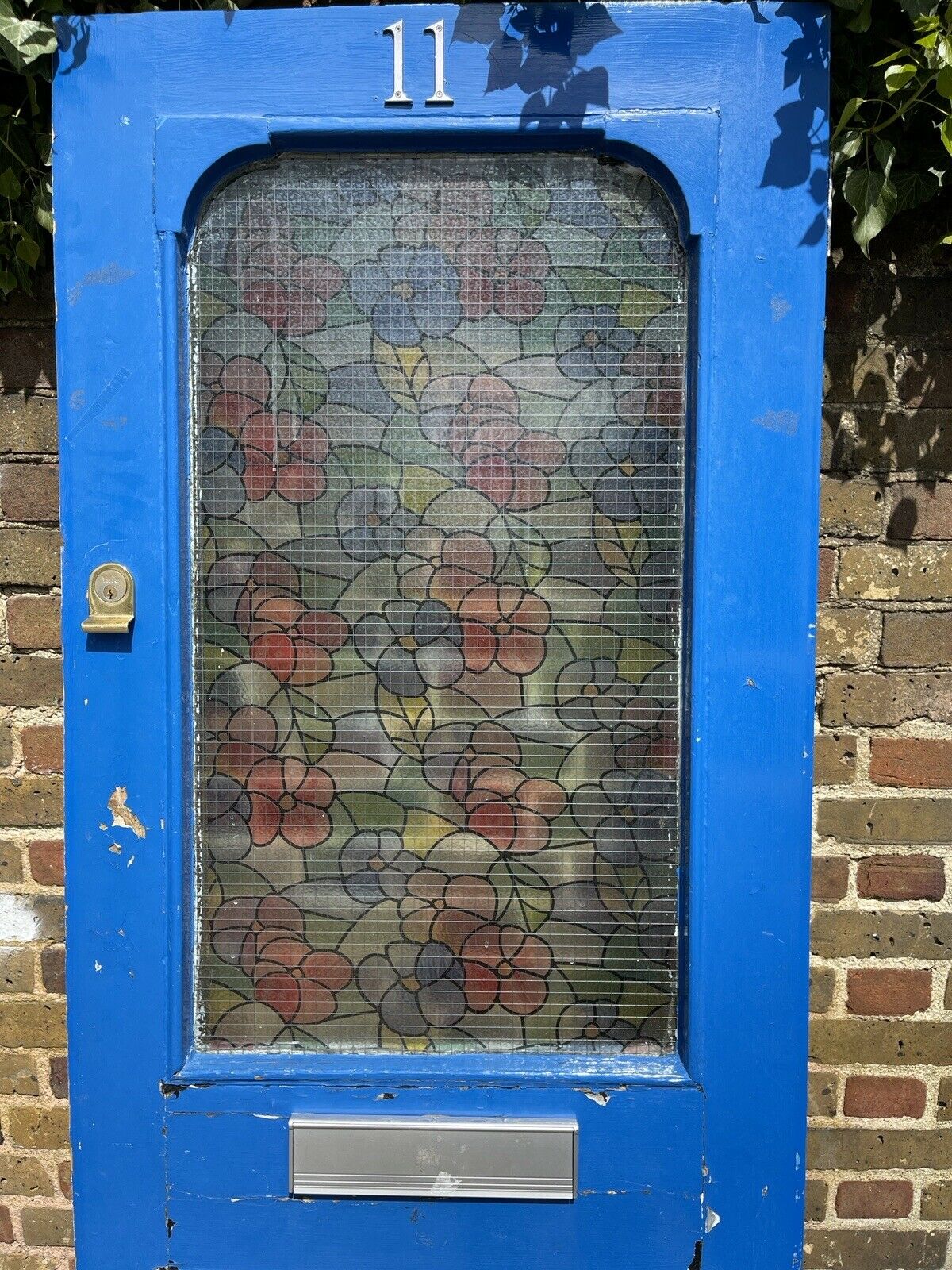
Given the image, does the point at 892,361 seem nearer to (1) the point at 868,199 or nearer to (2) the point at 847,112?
(1) the point at 868,199

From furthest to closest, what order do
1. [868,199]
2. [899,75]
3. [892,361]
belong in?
1. [892,361]
2. [868,199]
3. [899,75]

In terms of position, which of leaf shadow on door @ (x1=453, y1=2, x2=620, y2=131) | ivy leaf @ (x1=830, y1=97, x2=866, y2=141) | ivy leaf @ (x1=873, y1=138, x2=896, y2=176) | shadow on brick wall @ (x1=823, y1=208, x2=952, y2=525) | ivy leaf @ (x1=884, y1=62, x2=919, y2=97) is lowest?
shadow on brick wall @ (x1=823, y1=208, x2=952, y2=525)

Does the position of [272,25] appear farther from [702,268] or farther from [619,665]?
[619,665]

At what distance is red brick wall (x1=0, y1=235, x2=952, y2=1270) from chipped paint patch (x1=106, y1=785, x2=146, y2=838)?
0.79ft

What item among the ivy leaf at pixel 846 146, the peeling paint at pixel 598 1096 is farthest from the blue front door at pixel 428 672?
the ivy leaf at pixel 846 146

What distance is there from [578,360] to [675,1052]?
1100 millimetres

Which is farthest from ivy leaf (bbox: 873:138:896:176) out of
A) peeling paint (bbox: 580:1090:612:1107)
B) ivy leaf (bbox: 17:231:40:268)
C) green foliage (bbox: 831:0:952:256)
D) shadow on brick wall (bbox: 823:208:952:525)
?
peeling paint (bbox: 580:1090:612:1107)

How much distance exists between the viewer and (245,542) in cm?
152

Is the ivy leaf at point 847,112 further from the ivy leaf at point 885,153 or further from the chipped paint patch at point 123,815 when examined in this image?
the chipped paint patch at point 123,815

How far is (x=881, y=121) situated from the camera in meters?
1.44

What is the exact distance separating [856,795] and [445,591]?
2.54ft

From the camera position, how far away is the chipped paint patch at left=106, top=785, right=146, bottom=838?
4.88 feet

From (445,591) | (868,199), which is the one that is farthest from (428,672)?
(868,199)

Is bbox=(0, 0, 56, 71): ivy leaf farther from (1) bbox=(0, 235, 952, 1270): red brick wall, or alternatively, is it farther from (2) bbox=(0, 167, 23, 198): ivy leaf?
(1) bbox=(0, 235, 952, 1270): red brick wall
